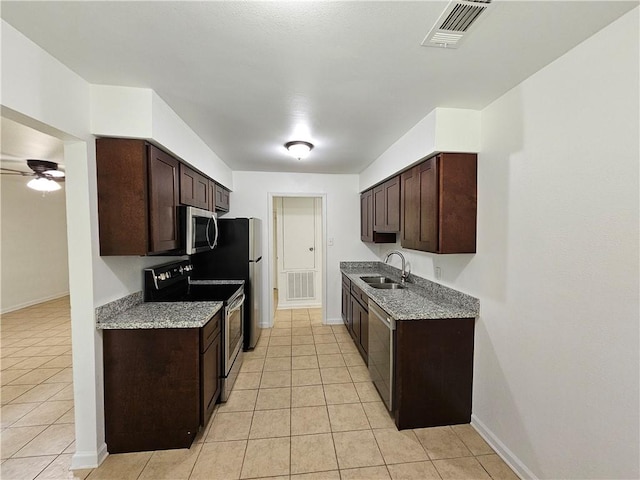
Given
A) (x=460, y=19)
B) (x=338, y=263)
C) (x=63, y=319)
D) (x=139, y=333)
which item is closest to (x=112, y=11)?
(x=460, y=19)

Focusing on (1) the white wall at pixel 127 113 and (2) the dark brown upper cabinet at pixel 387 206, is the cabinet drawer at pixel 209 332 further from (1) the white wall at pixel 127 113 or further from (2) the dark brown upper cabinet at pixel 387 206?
(2) the dark brown upper cabinet at pixel 387 206

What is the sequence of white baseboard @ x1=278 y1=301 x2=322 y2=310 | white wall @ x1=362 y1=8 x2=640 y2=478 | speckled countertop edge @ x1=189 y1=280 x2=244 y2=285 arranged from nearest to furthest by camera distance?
white wall @ x1=362 y1=8 x2=640 y2=478 → speckled countertop edge @ x1=189 y1=280 x2=244 y2=285 → white baseboard @ x1=278 y1=301 x2=322 y2=310

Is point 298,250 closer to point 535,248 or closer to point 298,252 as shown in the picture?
point 298,252

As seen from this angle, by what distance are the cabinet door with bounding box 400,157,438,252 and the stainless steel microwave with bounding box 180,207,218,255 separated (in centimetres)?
193

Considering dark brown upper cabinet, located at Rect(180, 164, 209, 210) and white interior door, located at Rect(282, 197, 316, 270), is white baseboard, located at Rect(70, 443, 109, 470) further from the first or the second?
white interior door, located at Rect(282, 197, 316, 270)

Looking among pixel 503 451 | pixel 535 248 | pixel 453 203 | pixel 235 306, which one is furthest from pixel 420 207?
pixel 235 306

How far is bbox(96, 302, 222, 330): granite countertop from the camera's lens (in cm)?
180

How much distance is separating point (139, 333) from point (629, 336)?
2627 millimetres

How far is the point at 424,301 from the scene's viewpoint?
2416 mm

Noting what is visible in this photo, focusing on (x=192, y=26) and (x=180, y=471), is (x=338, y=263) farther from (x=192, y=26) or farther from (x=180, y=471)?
(x=192, y=26)

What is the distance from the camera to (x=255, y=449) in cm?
188

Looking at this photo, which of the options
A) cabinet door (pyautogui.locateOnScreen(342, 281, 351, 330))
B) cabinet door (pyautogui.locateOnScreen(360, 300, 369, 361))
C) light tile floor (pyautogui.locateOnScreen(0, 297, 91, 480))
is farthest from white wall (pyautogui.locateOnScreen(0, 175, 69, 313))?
cabinet door (pyautogui.locateOnScreen(360, 300, 369, 361))

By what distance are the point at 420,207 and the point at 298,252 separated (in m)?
3.41

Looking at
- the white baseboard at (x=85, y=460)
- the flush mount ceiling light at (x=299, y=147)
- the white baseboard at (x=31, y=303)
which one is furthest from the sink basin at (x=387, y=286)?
the white baseboard at (x=31, y=303)
